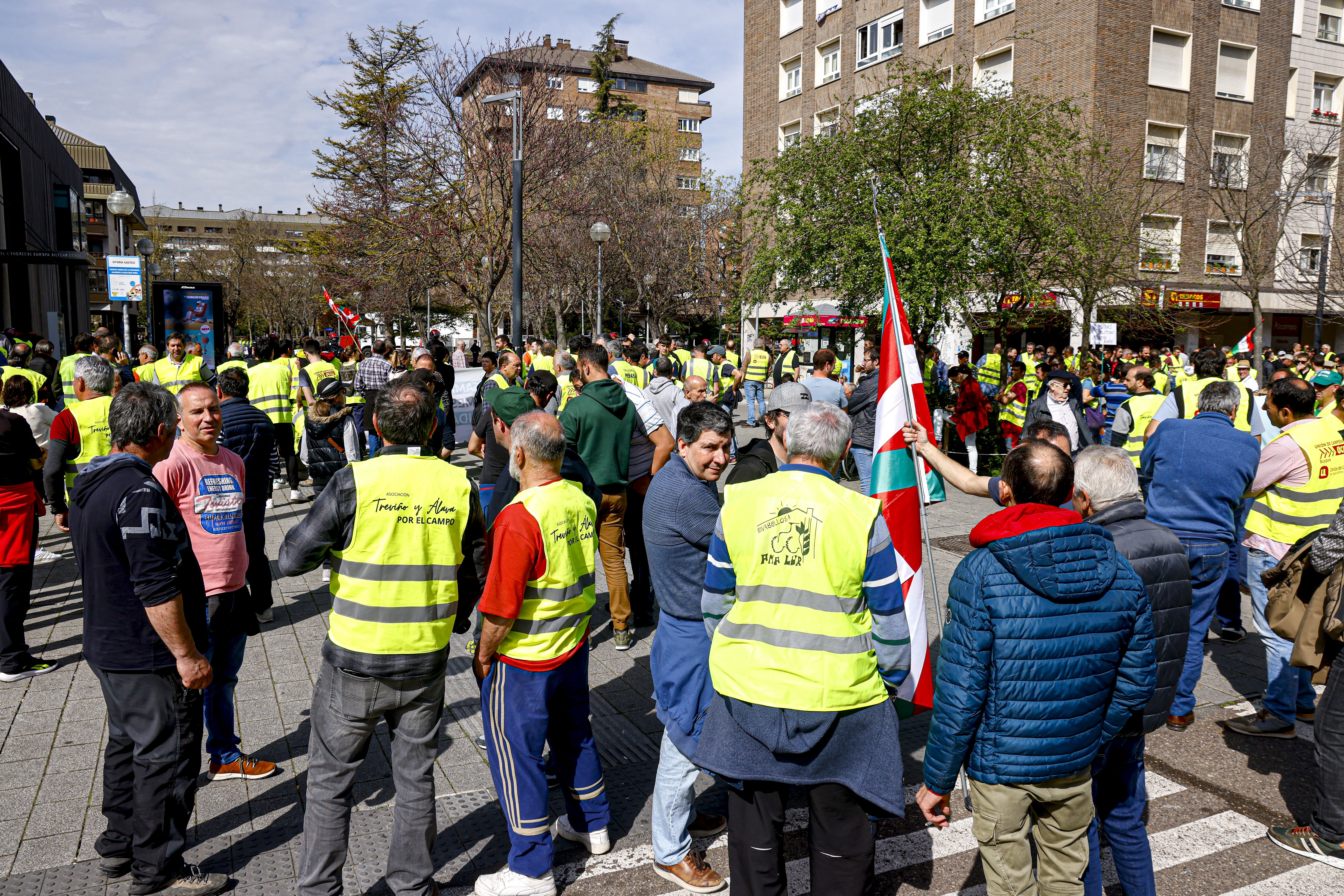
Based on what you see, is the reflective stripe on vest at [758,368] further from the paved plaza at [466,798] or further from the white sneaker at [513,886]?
the white sneaker at [513,886]

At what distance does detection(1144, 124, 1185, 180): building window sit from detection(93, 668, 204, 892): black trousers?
34.0 meters

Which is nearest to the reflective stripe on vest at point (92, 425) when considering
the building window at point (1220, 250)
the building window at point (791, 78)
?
the building window at point (1220, 250)

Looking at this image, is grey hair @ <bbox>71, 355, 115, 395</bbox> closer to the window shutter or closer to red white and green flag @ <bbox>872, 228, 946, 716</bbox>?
red white and green flag @ <bbox>872, 228, 946, 716</bbox>

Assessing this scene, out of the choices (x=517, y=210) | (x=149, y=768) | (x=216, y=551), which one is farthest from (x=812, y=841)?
(x=517, y=210)

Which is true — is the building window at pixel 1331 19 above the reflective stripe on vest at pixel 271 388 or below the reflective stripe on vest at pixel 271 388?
above

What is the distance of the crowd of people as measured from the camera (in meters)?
2.84

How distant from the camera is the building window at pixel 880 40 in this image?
35.8 meters

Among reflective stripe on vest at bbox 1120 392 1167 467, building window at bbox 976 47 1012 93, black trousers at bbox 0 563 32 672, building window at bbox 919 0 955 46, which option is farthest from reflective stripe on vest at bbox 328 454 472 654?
building window at bbox 919 0 955 46

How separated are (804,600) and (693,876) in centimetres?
154

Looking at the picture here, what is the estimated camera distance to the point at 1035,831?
305 centimetres

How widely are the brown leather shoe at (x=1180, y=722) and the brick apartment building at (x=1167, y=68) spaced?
2312cm

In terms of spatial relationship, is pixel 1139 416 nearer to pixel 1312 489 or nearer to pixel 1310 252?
pixel 1312 489

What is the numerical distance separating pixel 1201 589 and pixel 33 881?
594cm

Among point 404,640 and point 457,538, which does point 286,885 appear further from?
point 457,538
